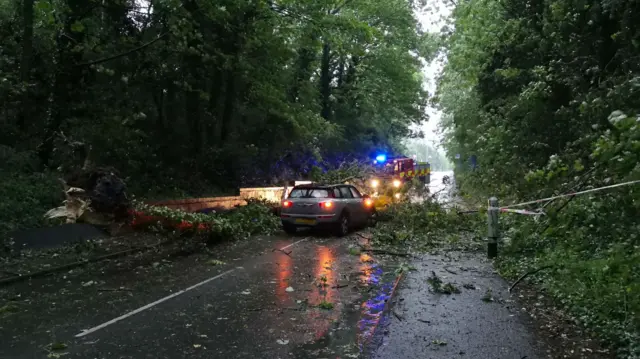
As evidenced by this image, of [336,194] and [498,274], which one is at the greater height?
[336,194]

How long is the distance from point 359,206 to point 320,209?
2004 millimetres

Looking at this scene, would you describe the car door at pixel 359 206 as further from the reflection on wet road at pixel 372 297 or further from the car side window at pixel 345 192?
the reflection on wet road at pixel 372 297

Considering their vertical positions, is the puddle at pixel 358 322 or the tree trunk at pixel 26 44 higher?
the tree trunk at pixel 26 44

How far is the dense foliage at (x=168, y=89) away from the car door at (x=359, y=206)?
6.50m

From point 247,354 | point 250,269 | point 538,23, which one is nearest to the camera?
point 247,354

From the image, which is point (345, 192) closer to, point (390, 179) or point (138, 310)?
point (390, 179)

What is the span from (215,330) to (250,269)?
353 centimetres

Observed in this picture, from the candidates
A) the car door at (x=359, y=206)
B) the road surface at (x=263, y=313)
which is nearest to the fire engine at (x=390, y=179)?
the car door at (x=359, y=206)

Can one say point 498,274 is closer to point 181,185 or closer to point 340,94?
point 181,185

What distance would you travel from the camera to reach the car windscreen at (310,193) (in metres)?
13.5

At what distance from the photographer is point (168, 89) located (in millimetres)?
19125

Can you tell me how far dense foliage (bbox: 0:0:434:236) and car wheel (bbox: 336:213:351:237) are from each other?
21.6 ft

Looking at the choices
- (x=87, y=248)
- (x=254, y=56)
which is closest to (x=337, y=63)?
(x=254, y=56)

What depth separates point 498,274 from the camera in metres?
8.23
